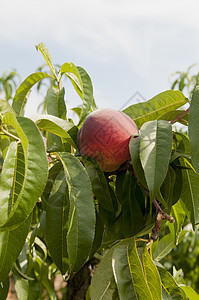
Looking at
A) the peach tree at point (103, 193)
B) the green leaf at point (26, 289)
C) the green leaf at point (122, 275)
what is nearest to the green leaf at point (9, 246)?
the peach tree at point (103, 193)

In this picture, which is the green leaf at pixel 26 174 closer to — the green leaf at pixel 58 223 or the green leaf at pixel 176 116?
the green leaf at pixel 58 223

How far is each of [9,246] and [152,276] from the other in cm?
15

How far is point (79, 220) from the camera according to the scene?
0.37 meters

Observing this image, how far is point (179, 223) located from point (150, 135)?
189mm

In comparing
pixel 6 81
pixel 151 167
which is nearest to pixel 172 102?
pixel 151 167

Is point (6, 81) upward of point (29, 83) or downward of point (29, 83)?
downward

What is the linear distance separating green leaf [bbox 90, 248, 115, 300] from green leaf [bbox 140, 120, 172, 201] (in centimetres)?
10

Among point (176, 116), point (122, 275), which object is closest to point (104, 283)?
point (122, 275)

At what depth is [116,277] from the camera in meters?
0.37

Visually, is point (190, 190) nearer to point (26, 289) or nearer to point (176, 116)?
point (176, 116)

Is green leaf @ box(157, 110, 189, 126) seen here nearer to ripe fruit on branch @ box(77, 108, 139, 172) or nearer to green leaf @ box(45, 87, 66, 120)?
ripe fruit on branch @ box(77, 108, 139, 172)

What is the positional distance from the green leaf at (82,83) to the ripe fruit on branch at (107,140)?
0.05m

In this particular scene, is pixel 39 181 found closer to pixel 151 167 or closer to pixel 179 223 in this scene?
pixel 151 167

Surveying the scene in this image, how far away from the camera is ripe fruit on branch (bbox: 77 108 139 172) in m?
0.46
